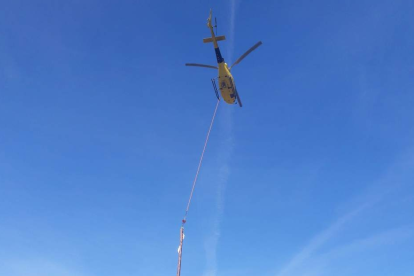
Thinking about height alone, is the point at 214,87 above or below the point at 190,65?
below

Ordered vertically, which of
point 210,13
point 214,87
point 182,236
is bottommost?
point 182,236

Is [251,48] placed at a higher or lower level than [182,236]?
higher

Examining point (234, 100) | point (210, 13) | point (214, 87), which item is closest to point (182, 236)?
point (214, 87)

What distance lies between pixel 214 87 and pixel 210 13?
11.5 meters

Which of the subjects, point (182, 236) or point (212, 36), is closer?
point (182, 236)

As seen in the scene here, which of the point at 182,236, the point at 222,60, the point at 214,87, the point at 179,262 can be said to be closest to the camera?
the point at 179,262

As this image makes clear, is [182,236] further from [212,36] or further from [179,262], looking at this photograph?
[212,36]

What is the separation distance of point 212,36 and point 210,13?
3.32m

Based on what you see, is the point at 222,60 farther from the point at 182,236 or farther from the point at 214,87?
the point at 182,236

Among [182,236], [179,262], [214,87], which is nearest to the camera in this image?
[179,262]

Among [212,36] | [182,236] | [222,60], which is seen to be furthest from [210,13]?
[182,236]

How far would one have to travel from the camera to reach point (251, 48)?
2067 inches

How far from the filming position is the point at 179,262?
21.4m

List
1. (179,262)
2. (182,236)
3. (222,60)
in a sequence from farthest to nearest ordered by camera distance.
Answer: (222,60)
(182,236)
(179,262)
